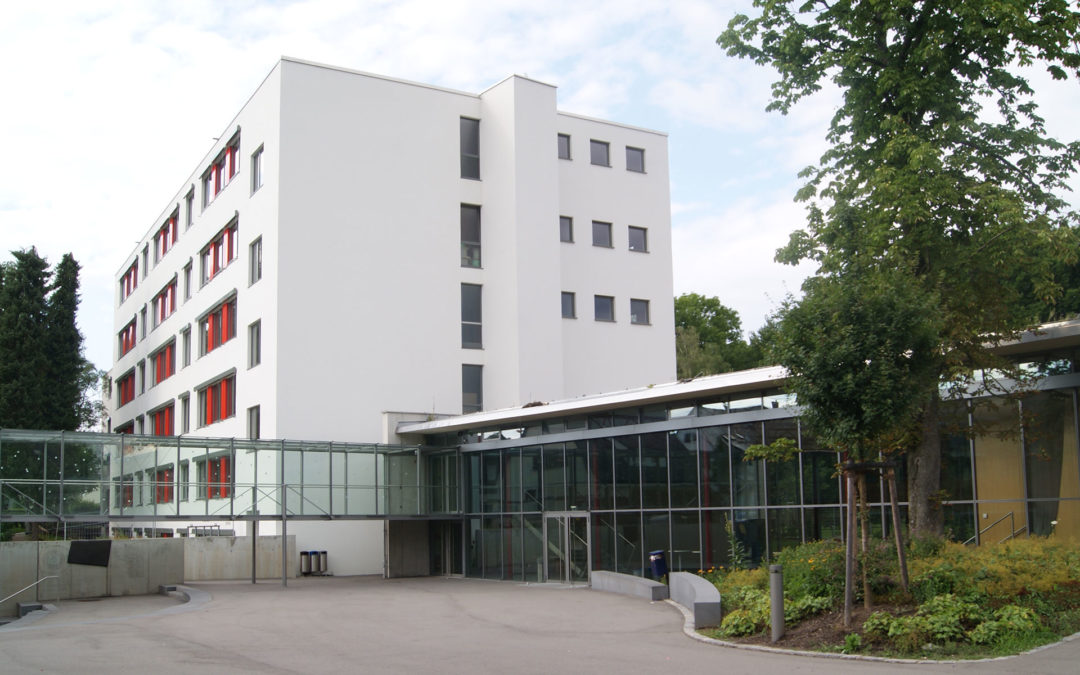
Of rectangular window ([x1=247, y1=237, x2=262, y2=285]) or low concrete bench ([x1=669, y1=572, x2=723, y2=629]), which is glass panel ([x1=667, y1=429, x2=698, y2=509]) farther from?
rectangular window ([x1=247, y1=237, x2=262, y2=285])

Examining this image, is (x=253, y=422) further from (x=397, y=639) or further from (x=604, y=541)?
(x=397, y=639)

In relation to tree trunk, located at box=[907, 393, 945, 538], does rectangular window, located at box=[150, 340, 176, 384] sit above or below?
above

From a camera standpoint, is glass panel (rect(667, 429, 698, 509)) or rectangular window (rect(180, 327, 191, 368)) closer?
glass panel (rect(667, 429, 698, 509))

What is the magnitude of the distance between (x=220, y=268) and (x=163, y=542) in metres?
16.7

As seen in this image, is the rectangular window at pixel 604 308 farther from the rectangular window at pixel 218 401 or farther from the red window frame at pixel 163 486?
the red window frame at pixel 163 486

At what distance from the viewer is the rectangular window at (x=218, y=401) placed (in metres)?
40.5

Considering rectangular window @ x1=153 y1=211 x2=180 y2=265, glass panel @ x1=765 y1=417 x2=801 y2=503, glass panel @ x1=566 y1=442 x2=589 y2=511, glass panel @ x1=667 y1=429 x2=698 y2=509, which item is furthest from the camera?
rectangular window @ x1=153 y1=211 x2=180 y2=265

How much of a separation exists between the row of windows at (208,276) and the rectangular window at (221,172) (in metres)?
2.18

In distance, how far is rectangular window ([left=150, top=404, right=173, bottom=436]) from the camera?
51000mm

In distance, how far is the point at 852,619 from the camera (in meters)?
14.3

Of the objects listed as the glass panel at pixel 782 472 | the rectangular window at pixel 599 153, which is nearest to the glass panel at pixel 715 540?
the glass panel at pixel 782 472

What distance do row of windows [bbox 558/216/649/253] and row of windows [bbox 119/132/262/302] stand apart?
38.2 feet

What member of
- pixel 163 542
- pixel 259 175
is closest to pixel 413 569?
pixel 163 542

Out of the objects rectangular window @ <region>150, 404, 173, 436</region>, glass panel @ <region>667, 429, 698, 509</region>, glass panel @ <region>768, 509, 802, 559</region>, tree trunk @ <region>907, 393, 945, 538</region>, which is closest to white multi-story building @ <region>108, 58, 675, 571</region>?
rectangular window @ <region>150, 404, 173, 436</region>
